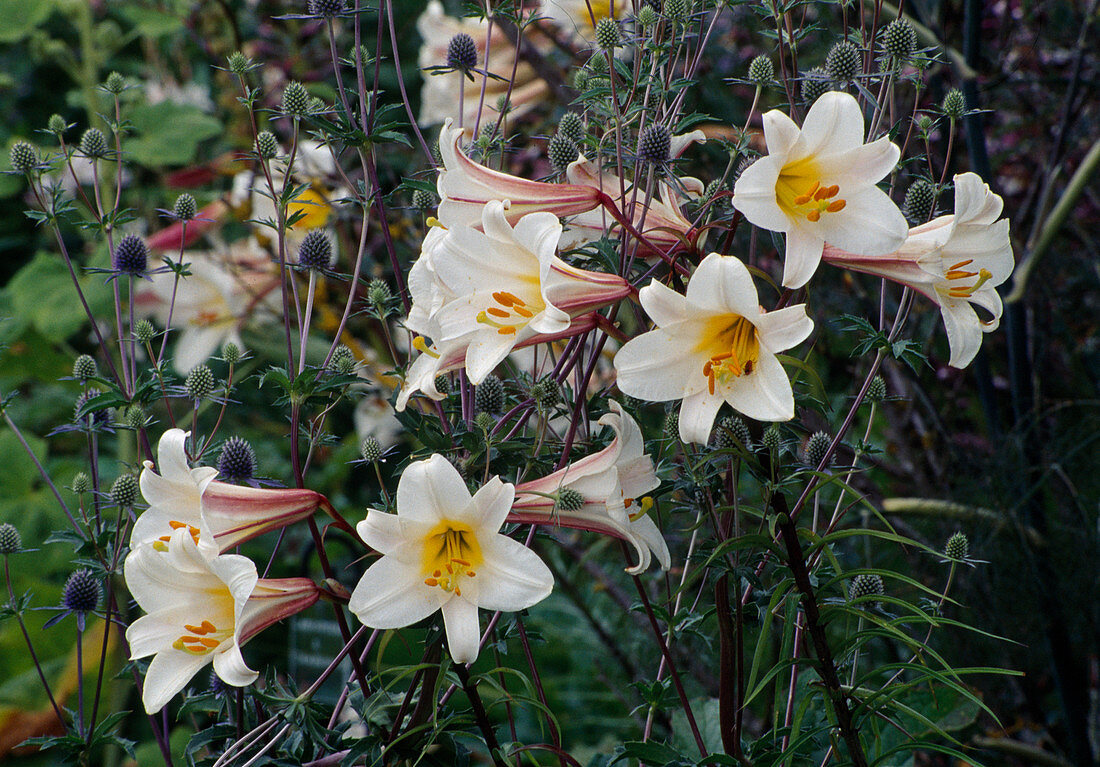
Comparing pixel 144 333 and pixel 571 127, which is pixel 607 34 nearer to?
pixel 571 127

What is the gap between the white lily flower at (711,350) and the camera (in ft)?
2.21

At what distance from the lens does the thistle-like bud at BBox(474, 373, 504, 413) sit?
928 millimetres

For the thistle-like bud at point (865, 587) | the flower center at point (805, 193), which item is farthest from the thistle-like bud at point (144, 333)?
the thistle-like bud at point (865, 587)

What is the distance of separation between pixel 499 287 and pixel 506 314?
24 millimetres

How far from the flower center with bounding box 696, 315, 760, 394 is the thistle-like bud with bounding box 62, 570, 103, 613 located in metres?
0.65

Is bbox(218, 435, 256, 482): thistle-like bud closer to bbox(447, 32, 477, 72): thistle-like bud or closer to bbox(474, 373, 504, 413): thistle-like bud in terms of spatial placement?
bbox(474, 373, 504, 413): thistle-like bud

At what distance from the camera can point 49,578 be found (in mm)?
2729

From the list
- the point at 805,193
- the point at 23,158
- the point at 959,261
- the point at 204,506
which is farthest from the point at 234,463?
the point at 959,261

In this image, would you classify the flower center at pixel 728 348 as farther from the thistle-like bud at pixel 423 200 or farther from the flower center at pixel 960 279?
the thistle-like bud at pixel 423 200

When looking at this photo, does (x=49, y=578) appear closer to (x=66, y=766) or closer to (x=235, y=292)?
(x=235, y=292)

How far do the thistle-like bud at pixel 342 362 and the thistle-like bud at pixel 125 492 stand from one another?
23cm

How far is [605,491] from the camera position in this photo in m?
0.75

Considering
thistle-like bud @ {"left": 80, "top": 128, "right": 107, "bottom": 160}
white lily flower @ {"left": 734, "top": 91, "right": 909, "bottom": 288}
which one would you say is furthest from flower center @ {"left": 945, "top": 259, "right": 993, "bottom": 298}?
thistle-like bud @ {"left": 80, "top": 128, "right": 107, "bottom": 160}

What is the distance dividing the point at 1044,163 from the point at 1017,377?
0.64 m
